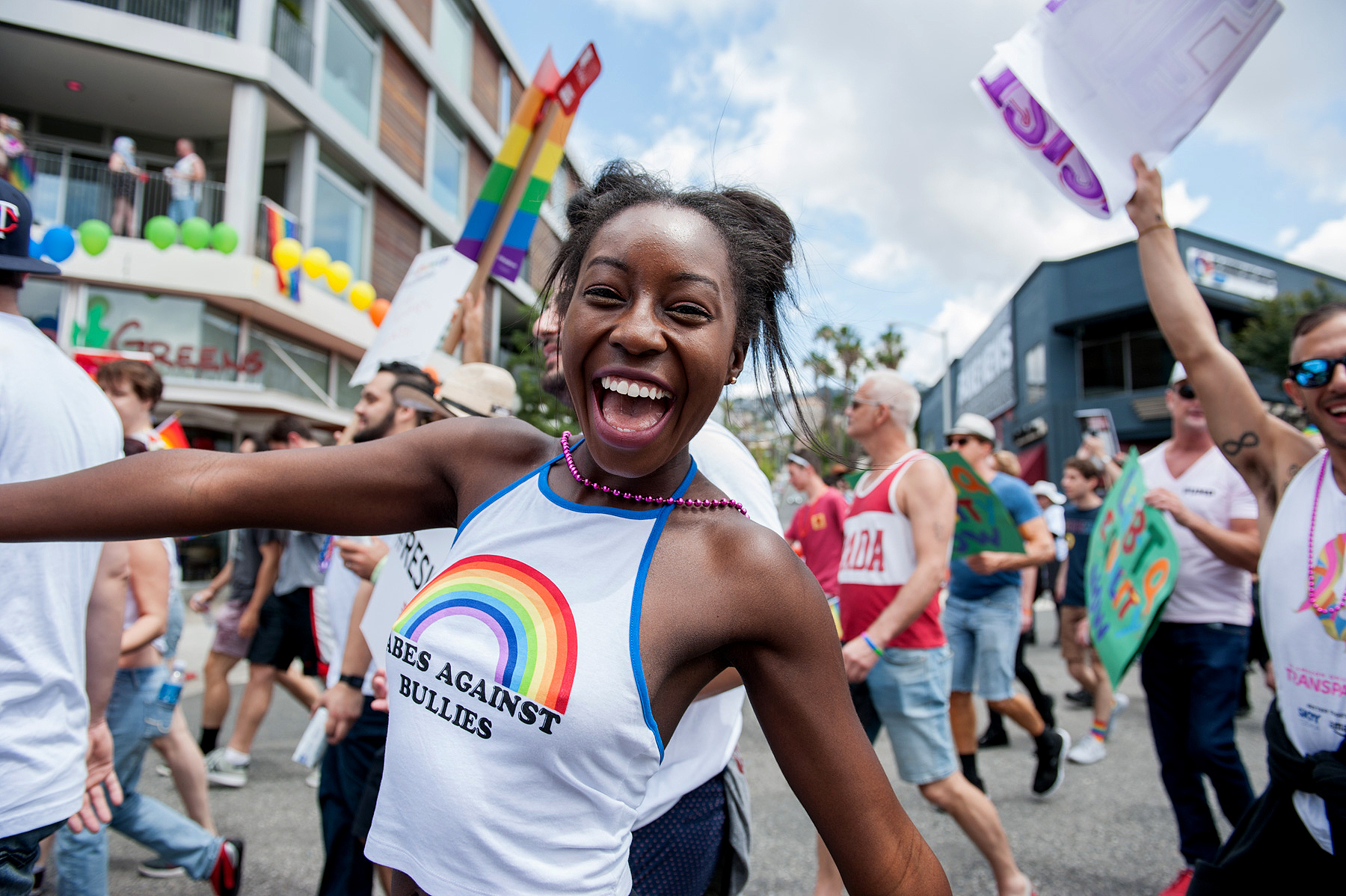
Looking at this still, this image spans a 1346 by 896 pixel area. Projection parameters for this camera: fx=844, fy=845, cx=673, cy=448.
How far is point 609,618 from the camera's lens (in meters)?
1.12

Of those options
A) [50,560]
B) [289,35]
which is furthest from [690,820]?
[289,35]

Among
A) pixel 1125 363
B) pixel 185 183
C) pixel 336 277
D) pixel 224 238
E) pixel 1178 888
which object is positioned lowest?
pixel 1178 888

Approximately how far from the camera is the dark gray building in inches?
A: 998

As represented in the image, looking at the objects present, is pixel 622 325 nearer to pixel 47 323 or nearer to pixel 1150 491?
pixel 1150 491

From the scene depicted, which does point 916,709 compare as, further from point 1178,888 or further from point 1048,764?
point 1048,764

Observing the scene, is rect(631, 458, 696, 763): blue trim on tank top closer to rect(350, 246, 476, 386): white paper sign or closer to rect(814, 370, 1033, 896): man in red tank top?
rect(814, 370, 1033, 896): man in red tank top

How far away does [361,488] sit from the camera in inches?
53.3

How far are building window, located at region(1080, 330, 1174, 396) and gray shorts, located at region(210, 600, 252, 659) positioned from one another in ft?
86.3

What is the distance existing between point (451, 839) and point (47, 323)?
1510cm

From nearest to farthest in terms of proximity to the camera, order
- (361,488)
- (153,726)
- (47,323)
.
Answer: (361,488) → (153,726) → (47,323)

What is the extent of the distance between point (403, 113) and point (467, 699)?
847 inches

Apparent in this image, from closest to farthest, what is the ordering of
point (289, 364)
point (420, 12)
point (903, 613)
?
point (903, 613) < point (289, 364) < point (420, 12)

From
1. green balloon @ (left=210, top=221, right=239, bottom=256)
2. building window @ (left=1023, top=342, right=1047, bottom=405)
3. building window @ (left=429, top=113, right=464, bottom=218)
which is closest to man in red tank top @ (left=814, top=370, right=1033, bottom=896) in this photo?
green balloon @ (left=210, top=221, right=239, bottom=256)

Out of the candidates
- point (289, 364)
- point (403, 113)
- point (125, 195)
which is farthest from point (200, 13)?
point (289, 364)
